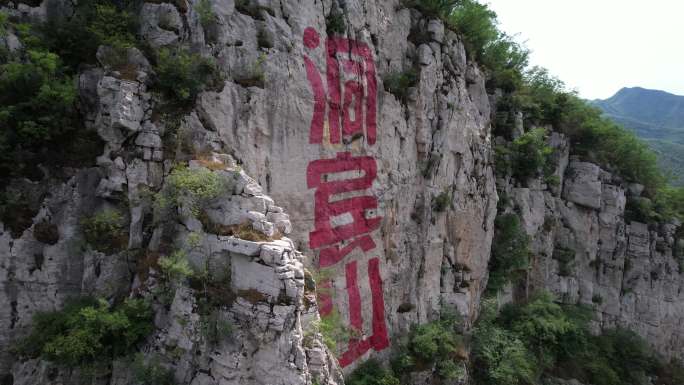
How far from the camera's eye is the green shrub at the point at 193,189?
9.60 m

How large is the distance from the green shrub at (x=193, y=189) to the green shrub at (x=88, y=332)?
8.20ft

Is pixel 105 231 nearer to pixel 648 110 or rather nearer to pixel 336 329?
pixel 336 329

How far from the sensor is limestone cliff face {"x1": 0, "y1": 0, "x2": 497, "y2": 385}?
900cm

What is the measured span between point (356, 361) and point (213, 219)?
837 centimetres

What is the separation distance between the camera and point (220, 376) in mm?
8688

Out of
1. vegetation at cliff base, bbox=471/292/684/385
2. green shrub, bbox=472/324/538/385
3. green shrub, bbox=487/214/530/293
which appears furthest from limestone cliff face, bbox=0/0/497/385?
green shrub, bbox=487/214/530/293

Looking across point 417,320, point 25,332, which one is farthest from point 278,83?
point 417,320

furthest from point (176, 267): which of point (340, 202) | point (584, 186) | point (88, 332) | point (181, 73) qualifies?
point (584, 186)

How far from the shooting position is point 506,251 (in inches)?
888

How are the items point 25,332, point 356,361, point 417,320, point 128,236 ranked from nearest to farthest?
point 25,332, point 128,236, point 356,361, point 417,320

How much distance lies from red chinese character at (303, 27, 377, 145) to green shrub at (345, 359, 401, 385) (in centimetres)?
851

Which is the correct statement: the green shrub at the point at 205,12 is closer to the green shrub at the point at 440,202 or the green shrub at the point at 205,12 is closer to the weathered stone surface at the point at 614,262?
the green shrub at the point at 440,202

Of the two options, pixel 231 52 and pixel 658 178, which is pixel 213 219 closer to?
pixel 231 52

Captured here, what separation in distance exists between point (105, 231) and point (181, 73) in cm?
457
